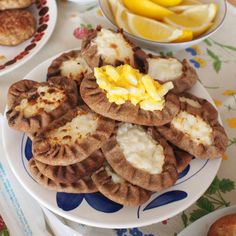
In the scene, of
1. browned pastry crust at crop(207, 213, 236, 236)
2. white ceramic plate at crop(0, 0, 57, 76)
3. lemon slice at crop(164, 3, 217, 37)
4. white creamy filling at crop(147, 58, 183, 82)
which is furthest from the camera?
lemon slice at crop(164, 3, 217, 37)

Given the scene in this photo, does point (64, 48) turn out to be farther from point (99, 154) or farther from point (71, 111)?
point (99, 154)

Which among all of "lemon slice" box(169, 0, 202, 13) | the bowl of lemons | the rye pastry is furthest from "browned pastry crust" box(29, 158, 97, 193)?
"lemon slice" box(169, 0, 202, 13)

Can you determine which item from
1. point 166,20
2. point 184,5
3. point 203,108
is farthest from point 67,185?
point 184,5

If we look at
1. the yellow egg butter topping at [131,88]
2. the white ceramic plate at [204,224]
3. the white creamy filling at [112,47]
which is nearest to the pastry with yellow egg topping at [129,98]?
the yellow egg butter topping at [131,88]

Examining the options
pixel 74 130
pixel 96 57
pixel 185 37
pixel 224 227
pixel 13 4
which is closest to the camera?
pixel 224 227

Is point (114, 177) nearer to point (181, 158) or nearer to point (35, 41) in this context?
point (181, 158)

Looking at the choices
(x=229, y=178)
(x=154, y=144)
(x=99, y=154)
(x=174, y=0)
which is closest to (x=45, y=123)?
(x=99, y=154)

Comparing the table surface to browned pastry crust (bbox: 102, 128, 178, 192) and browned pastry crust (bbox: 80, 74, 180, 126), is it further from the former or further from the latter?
browned pastry crust (bbox: 80, 74, 180, 126)
